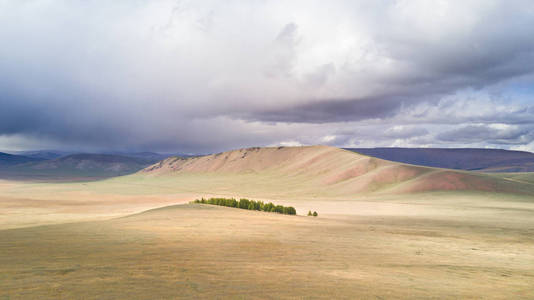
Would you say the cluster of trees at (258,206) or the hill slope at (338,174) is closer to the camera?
the cluster of trees at (258,206)

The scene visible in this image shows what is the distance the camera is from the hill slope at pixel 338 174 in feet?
244

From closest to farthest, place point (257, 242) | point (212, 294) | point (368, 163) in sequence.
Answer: point (212, 294) → point (257, 242) → point (368, 163)

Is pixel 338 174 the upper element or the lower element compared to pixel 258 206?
upper

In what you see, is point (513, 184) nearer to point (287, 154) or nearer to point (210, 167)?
point (287, 154)

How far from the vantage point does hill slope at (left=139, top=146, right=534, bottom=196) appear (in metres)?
74.2

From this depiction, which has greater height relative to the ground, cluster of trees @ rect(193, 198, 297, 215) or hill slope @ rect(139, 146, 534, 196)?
hill slope @ rect(139, 146, 534, 196)

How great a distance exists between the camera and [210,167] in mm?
194625

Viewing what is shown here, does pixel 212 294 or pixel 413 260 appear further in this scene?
pixel 413 260

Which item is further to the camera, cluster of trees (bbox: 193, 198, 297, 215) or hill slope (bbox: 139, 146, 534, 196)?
hill slope (bbox: 139, 146, 534, 196)

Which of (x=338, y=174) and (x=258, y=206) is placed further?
(x=338, y=174)

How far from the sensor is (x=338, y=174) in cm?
11138

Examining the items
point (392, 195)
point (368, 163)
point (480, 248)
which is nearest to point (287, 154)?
point (368, 163)

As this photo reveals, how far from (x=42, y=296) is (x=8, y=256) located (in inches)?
145

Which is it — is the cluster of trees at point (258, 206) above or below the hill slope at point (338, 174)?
below
